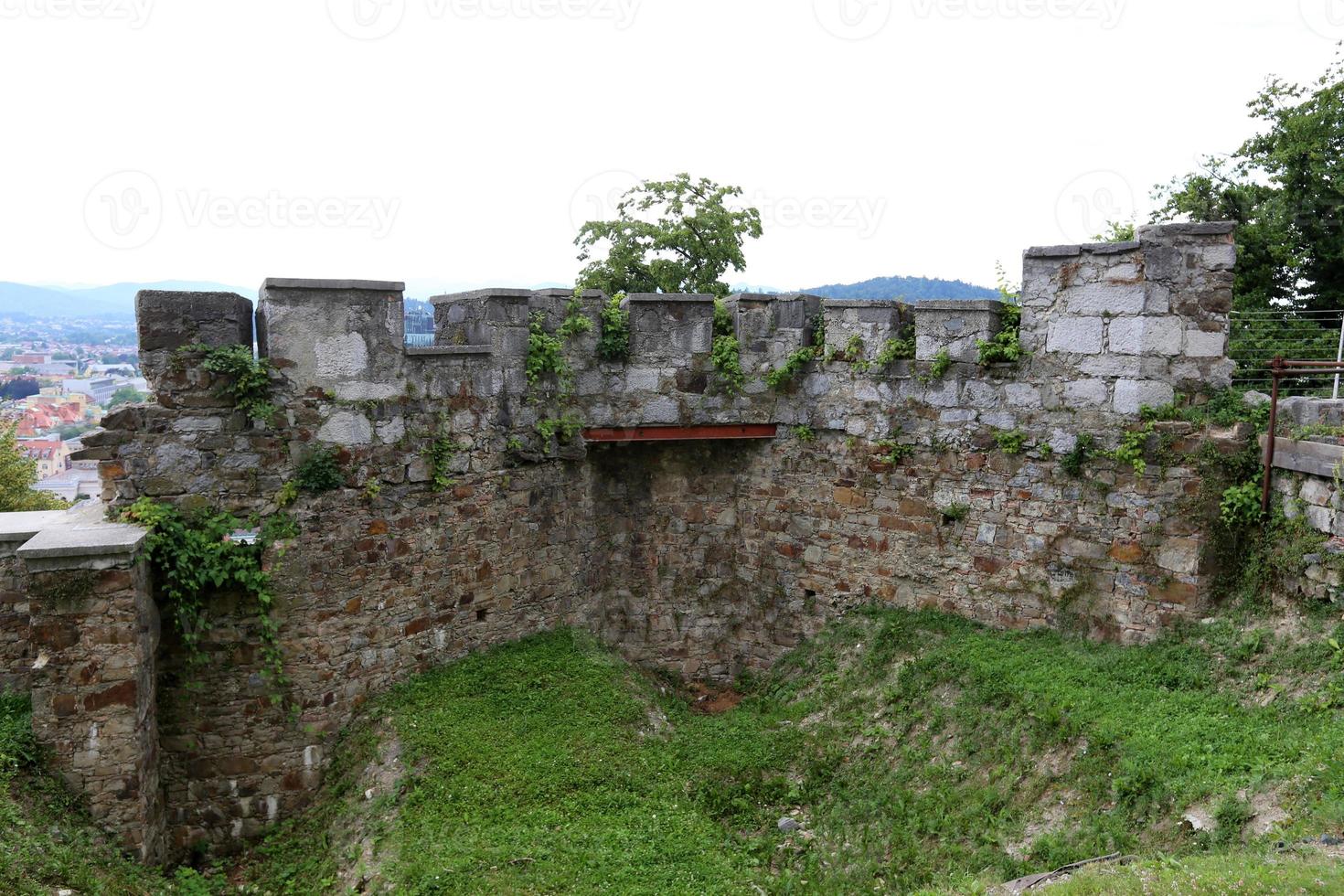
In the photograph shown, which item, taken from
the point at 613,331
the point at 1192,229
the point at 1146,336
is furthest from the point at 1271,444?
the point at 613,331

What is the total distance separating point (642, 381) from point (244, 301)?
151 inches

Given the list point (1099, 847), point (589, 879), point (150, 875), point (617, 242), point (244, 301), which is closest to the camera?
point (1099, 847)

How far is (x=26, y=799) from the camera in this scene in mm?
6246

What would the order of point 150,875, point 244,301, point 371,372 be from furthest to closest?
1. point 371,372
2. point 244,301
3. point 150,875

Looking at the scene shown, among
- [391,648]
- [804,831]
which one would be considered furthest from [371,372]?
[804,831]

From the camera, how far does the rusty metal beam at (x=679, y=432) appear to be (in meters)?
9.43

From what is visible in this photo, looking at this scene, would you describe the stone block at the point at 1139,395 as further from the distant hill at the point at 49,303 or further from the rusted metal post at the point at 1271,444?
the distant hill at the point at 49,303

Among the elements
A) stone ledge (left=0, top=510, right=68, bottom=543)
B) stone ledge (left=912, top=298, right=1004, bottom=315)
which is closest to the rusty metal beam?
stone ledge (left=912, top=298, right=1004, bottom=315)

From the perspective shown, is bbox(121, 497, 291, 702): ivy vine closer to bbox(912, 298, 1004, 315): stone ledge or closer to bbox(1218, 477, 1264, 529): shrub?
bbox(912, 298, 1004, 315): stone ledge

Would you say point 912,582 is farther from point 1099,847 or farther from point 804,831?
point 1099,847

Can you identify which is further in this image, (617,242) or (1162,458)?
(617,242)

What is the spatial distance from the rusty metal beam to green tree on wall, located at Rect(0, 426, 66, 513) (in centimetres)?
1681

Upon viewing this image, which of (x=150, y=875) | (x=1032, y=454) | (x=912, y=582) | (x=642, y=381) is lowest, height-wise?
(x=150, y=875)

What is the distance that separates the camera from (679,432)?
9547mm
